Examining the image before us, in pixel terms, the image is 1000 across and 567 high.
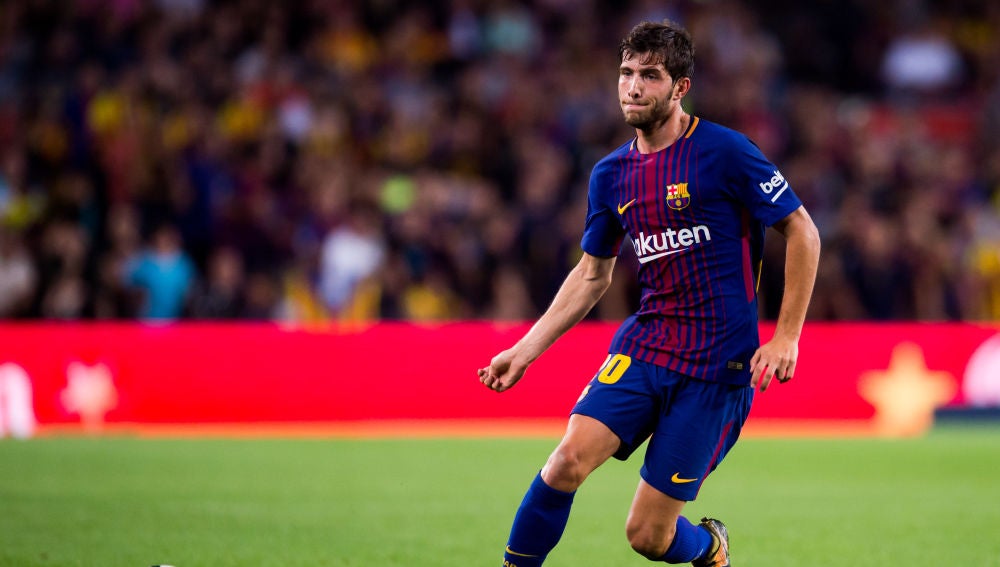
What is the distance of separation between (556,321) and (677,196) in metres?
0.77

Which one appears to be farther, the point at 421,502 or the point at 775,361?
the point at 421,502

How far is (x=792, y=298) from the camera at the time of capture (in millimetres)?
5238

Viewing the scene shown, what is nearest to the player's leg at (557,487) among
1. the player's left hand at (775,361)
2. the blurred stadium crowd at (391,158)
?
the player's left hand at (775,361)

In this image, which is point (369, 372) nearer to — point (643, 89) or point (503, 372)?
point (503, 372)

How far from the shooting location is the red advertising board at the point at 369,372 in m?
13.5

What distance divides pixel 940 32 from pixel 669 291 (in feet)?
54.1

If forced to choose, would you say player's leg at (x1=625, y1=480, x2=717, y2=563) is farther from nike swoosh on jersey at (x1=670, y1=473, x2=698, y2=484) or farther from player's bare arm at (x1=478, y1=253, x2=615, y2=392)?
player's bare arm at (x1=478, y1=253, x2=615, y2=392)

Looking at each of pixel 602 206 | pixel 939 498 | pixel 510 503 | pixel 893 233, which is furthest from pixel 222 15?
pixel 602 206

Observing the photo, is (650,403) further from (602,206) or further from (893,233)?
(893,233)

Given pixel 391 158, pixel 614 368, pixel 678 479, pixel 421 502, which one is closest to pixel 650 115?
pixel 614 368

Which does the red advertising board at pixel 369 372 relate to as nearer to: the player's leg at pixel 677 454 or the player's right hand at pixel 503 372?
the player's right hand at pixel 503 372

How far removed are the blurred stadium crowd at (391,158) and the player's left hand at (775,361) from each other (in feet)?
33.3

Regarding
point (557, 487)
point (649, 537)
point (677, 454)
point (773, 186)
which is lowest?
point (649, 537)

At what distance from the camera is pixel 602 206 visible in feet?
18.9
